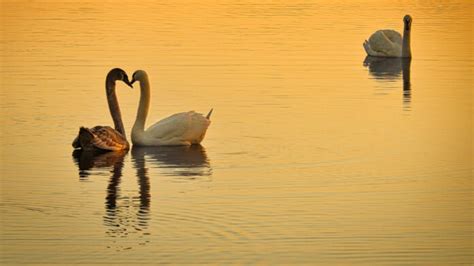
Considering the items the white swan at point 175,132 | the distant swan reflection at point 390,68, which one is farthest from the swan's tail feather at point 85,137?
the distant swan reflection at point 390,68

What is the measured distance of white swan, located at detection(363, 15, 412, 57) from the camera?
26.0 meters

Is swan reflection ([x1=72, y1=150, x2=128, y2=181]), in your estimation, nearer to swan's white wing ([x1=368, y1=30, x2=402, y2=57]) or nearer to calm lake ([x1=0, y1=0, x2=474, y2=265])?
calm lake ([x1=0, y1=0, x2=474, y2=265])

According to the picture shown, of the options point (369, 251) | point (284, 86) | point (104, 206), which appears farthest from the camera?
point (284, 86)

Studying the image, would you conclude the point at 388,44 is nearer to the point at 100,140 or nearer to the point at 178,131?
the point at 178,131

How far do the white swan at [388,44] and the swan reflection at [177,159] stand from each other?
36.3 feet

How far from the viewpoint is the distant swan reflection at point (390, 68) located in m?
22.2

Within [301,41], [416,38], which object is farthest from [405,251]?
[416,38]

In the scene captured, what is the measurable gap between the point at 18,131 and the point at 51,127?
1.67 feet

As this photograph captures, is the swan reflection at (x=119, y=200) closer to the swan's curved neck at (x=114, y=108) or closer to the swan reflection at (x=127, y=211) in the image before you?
the swan reflection at (x=127, y=211)

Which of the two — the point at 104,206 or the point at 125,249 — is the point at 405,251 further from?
the point at 104,206

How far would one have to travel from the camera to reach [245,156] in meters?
14.7

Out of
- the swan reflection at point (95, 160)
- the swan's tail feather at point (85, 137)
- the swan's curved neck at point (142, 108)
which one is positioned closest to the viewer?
the swan reflection at point (95, 160)

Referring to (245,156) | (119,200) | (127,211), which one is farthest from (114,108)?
(127,211)

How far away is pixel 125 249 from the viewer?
10.6 m
